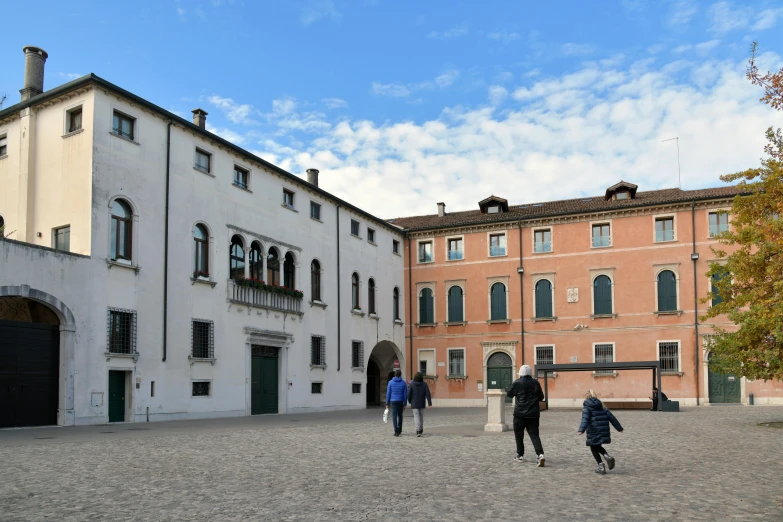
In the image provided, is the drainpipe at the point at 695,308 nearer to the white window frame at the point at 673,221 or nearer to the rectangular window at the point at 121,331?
the white window frame at the point at 673,221

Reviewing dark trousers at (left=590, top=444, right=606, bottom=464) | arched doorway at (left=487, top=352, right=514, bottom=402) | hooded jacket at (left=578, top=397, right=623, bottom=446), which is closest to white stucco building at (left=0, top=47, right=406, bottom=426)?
arched doorway at (left=487, top=352, right=514, bottom=402)

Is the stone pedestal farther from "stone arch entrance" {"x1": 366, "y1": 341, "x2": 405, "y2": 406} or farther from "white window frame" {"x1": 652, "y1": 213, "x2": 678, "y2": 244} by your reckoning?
"stone arch entrance" {"x1": 366, "y1": 341, "x2": 405, "y2": 406}

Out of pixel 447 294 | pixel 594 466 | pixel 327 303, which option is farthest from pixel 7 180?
pixel 447 294

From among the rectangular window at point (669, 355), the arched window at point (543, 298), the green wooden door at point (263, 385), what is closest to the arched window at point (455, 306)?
the arched window at point (543, 298)

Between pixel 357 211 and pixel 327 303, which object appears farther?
pixel 357 211

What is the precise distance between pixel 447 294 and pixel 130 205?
22.3 m

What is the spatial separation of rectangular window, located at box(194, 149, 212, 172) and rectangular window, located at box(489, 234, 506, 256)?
61.5ft

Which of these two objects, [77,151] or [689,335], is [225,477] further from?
[689,335]

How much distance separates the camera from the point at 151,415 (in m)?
24.3

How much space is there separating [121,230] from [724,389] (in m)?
28.6

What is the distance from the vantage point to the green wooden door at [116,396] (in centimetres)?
2320

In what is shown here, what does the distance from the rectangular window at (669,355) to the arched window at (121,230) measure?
86.2 feet

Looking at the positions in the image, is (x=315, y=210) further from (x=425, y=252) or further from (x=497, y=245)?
(x=497, y=245)

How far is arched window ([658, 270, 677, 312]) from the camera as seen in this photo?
38000 millimetres
